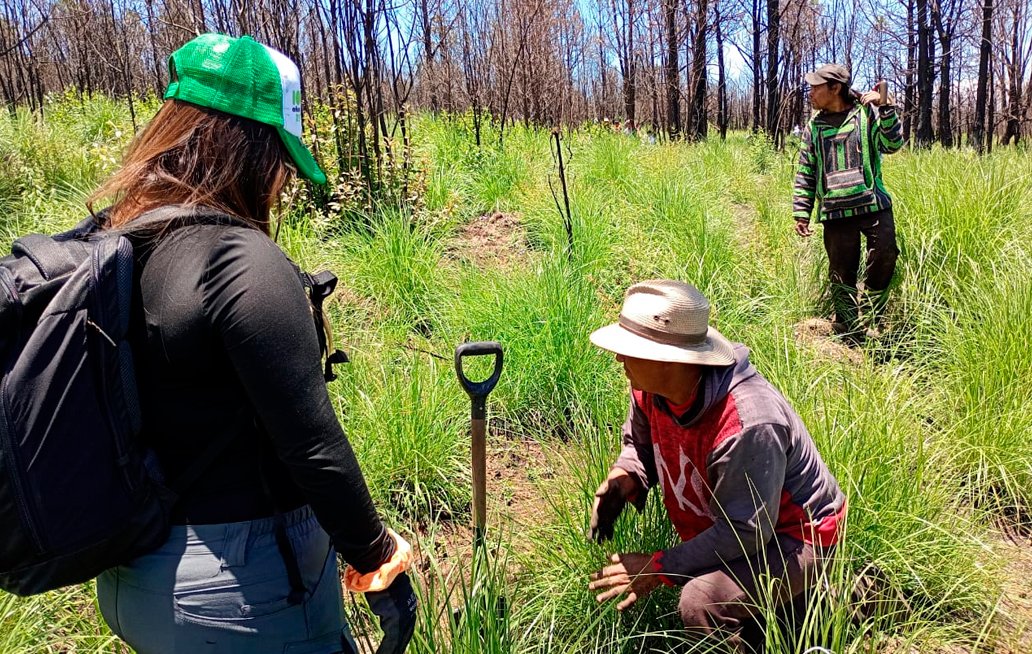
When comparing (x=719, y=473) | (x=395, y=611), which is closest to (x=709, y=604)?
(x=719, y=473)

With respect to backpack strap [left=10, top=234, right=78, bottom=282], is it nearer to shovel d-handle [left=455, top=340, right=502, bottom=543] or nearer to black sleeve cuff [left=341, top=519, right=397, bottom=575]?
black sleeve cuff [left=341, top=519, right=397, bottom=575]

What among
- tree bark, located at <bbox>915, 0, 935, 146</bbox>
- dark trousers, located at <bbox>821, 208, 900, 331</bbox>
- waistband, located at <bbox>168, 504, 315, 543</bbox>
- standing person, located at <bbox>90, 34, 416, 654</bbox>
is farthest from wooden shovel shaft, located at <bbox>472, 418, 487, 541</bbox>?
tree bark, located at <bbox>915, 0, 935, 146</bbox>

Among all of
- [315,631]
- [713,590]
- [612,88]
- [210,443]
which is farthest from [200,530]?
[612,88]

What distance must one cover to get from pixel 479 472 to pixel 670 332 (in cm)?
64

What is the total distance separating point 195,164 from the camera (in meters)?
1.27

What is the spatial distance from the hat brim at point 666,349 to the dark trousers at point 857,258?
3173 mm

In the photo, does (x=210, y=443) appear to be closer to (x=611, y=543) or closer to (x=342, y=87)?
(x=611, y=543)

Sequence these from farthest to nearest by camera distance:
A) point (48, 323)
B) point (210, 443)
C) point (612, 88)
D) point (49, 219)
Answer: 1. point (612, 88)
2. point (49, 219)
3. point (210, 443)
4. point (48, 323)

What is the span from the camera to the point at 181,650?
1259 millimetres

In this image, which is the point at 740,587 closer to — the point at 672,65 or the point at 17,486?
the point at 17,486

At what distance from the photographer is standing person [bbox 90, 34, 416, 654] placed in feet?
3.76

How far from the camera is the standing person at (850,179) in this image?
15.1 ft

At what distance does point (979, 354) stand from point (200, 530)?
3.55 m

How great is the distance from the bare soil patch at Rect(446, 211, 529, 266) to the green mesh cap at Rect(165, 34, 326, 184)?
3990 millimetres
